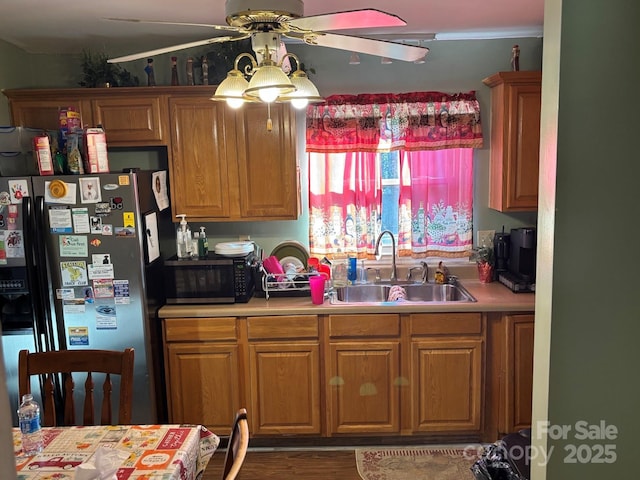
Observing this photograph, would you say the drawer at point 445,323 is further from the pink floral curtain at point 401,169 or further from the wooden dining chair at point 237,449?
the wooden dining chair at point 237,449

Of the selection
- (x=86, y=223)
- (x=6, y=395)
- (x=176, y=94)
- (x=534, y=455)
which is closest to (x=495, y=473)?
(x=534, y=455)

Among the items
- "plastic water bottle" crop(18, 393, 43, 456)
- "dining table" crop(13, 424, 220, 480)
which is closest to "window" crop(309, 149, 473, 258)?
"dining table" crop(13, 424, 220, 480)

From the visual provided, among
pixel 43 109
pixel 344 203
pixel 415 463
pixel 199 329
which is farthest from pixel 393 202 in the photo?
pixel 43 109

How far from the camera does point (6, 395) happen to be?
0.55 meters

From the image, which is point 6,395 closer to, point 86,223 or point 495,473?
point 495,473

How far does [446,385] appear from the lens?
10.3ft

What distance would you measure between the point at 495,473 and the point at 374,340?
3.53ft

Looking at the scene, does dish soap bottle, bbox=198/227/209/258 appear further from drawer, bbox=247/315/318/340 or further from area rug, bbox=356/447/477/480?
area rug, bbox=356/447/477/480

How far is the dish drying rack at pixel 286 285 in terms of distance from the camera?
11.0 feet

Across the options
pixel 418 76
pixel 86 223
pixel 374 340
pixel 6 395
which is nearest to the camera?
pixel 6 395

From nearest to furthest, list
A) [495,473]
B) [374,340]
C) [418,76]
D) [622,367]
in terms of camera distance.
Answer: [622,367] → [495,473] → [374,340] → [418,76]

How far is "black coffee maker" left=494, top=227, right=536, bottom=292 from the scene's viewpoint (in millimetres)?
3260

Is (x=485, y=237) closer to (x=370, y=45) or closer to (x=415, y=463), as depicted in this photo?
(x=415, y=463)

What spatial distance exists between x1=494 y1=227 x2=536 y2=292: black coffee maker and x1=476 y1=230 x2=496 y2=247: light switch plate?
0.12m
